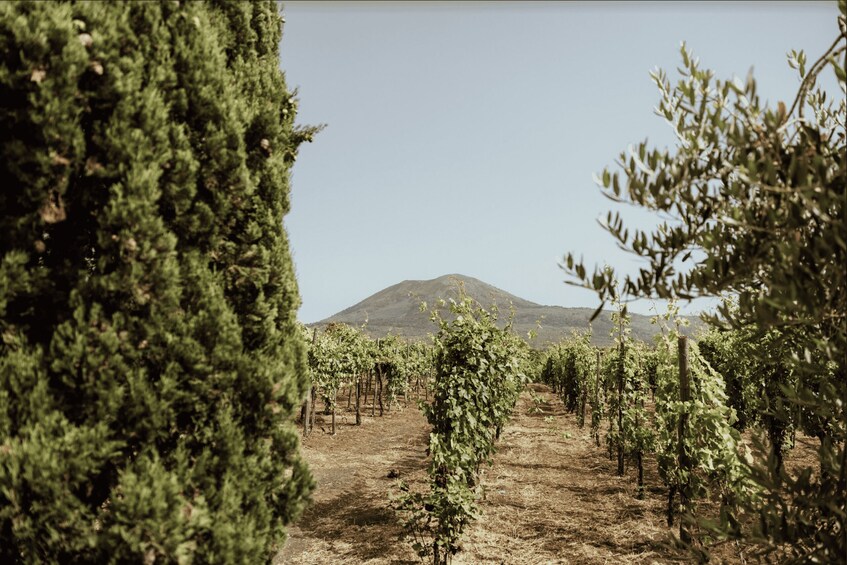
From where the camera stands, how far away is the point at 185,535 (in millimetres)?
3027

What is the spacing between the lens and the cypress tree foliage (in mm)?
2904

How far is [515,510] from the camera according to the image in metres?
10.6

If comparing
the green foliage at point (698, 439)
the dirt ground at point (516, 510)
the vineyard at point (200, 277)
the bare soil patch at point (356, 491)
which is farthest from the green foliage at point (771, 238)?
the bare soil patch at point (356, 491)

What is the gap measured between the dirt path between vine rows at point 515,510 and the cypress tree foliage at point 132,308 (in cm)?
393

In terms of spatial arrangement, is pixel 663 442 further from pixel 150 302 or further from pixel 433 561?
pixel 150 302

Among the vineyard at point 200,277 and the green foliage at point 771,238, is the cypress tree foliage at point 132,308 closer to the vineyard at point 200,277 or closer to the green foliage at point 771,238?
the vineyard at point 200,277

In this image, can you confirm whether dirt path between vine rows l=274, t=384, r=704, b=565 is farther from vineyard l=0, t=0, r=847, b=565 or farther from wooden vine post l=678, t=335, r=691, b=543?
vineyard l=0, t=0, r=847, b=565

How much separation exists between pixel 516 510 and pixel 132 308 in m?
9.97

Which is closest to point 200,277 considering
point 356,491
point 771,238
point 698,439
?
point 771,238

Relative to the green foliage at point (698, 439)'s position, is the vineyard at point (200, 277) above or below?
above

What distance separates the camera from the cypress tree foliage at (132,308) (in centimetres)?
290

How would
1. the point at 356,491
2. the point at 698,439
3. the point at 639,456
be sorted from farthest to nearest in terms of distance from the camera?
the point at 356,491, the point at 639,456, the point at 698,439

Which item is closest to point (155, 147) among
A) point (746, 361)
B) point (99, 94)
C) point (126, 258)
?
point (99, 94)

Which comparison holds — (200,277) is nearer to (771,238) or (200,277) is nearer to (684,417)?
(771,238)
